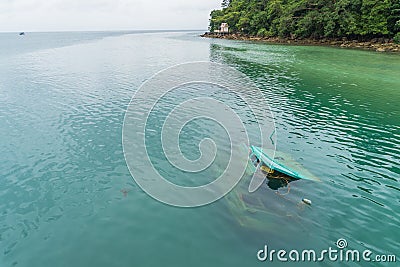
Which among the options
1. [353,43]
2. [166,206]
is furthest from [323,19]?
[166,206]

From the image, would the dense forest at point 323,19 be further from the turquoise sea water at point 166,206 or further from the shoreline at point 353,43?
the turquoise sea water at point 166,206

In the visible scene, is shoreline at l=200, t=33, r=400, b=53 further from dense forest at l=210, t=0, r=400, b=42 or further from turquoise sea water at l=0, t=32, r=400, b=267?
turquoise sea water at l=0, t=32, r=400, b=267

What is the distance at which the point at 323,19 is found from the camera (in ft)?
296

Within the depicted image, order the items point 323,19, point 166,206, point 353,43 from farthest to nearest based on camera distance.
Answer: point 323,19, point 353,43, point 166,206

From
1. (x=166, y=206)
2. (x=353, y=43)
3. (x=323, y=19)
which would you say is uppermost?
(x=323, y=19)

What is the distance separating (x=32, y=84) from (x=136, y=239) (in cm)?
3632

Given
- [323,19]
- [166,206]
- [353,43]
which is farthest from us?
[323,19]

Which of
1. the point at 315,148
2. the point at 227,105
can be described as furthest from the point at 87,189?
the point at 227,105

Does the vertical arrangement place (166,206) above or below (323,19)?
below

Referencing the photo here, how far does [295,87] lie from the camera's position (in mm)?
36750

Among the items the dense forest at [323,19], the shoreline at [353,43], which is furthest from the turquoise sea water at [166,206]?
the dense forest at [323,19]

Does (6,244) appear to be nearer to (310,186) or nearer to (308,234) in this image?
(308,234)

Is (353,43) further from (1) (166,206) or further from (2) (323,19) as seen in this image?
(1) (166,206)

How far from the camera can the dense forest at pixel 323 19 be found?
253ft
